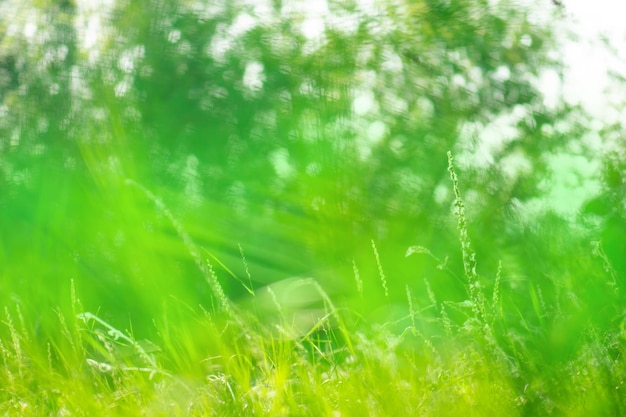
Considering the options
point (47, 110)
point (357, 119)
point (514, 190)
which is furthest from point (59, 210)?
point (514, 190)

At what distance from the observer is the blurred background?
320 centimetres

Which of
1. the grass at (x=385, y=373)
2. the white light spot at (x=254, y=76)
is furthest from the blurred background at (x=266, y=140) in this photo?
the grass at (x=385, y=373)

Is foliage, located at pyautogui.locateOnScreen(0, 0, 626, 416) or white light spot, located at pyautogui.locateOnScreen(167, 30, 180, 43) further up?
white light spot, located at pyautogui.locateOnScreen(167, 30, 180, 43)

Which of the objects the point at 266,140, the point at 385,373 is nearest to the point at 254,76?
the point at 266,140

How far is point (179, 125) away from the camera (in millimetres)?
4180

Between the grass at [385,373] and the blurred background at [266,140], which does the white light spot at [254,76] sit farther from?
the grass at [385,373]

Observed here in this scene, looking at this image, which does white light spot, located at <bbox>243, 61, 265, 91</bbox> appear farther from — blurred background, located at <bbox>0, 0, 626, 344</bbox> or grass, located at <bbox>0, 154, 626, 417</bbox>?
grass, located at <bbox>0, 154, 626, 417</bbox>

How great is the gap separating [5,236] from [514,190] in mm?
2783

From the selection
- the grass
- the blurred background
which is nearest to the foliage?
the blurred background

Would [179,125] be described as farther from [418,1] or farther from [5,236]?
[418,1]

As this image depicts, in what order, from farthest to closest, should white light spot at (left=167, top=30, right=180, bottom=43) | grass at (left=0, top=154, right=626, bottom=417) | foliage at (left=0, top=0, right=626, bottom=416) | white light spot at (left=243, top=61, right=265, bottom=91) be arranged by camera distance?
white light spot at (left=167, top=30, right=180, bottom=43) → white light spot at (left=243, top=61, right=265, bottom=91) → foliage at (left=0, top=0, right=626, bottom=416) → grass at (left=0, top=154, right=626, bottom=417)

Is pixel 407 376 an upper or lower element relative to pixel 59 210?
upper

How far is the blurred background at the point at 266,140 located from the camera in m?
3.20

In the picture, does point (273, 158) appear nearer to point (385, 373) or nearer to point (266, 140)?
point (266, 140)
